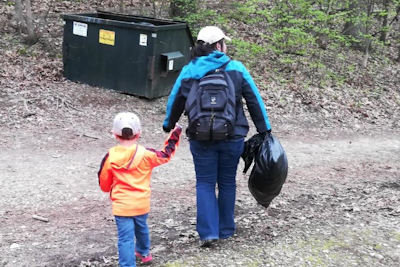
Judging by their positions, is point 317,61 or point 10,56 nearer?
point 10,56

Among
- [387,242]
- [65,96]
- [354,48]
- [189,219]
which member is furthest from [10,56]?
[354,48]

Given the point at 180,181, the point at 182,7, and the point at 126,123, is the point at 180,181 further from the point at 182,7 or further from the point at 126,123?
the point at 182,7

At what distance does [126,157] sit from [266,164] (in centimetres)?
134

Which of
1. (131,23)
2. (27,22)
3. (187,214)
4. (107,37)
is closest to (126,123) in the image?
(187,214)

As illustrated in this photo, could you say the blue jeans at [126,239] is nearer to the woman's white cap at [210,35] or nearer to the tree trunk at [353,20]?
the woman's white cap at [210,35]

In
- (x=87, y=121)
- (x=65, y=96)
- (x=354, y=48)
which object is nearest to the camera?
(x=87, y=121)

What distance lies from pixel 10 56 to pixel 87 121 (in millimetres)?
3270

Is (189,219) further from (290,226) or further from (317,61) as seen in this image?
(317,61)

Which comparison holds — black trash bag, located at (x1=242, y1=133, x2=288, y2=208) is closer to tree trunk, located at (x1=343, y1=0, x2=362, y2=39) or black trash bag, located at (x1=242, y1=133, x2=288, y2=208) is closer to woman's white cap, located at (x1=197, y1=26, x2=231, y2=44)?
woman's white cap, located at (x1=197, y1=26, x2=231, y2=44)

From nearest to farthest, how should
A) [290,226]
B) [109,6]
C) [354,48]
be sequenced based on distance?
[290,226] → [109,6] → [354,48]

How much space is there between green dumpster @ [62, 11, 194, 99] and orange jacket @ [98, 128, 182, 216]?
544cm

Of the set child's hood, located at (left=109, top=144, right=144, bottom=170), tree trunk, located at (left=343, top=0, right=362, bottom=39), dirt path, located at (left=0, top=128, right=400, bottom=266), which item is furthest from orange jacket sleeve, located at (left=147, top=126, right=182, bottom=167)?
tree trunk, located at (left=343, top=0, right=362, bottom=39)

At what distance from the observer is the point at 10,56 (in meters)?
10.1

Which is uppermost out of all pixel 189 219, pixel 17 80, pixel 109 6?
pixel 109 6
